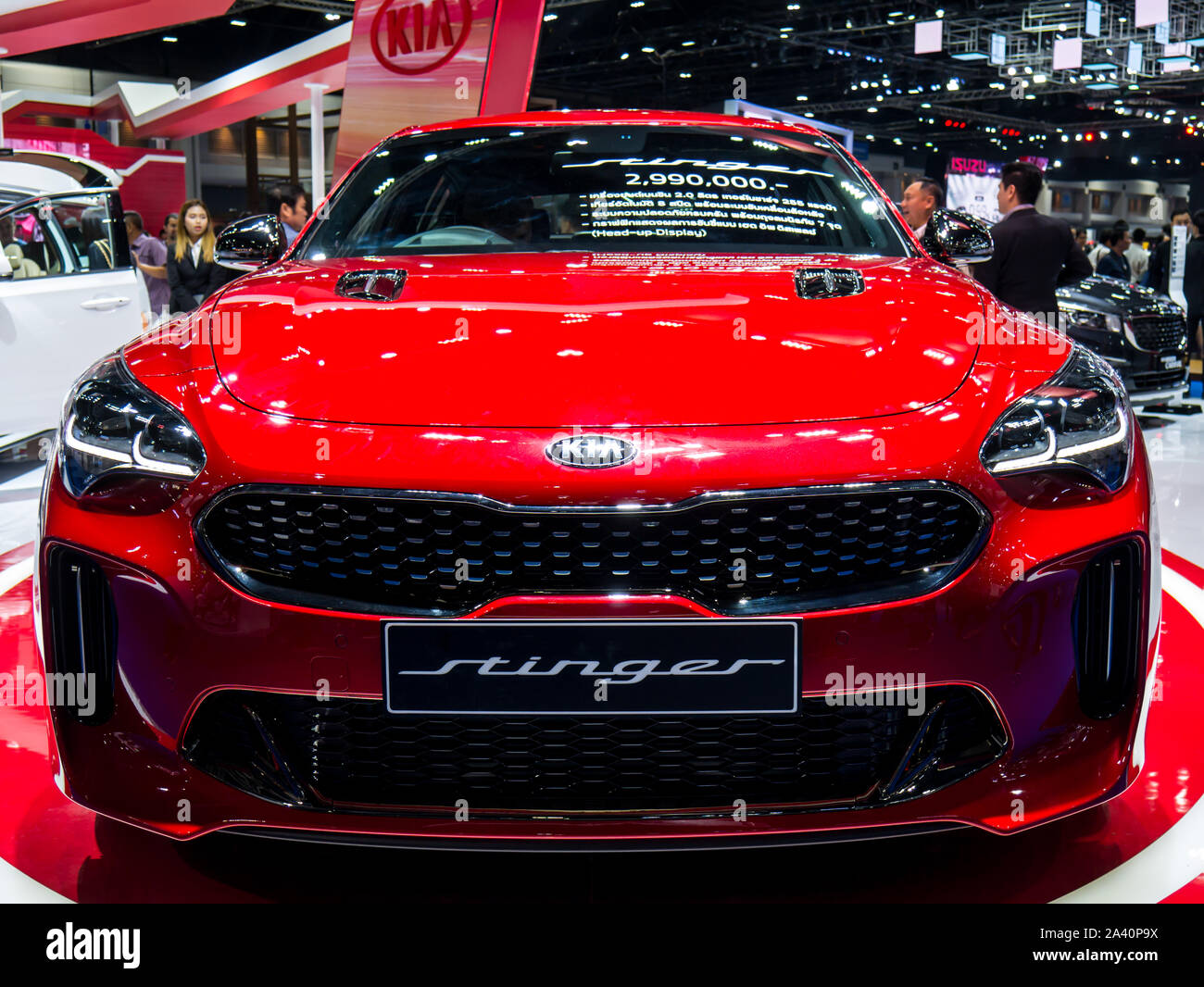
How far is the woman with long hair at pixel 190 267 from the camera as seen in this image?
6930mm

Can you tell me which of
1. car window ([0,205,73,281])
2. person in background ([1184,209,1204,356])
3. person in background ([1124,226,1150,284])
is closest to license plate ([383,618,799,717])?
car window ([0,205,73,281])

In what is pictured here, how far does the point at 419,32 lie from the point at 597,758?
5844 mm

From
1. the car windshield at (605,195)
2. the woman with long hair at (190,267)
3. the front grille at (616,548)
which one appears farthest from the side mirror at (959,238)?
the woman with long hair at (190,267)

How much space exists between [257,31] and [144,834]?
2237 centimetres

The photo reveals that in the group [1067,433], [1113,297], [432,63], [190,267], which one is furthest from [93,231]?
[1113,297]

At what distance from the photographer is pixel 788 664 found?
1384mm

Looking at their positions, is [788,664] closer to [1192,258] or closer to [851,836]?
[851,836]

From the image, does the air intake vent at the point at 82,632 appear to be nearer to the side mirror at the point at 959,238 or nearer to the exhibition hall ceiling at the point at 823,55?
the side mirror at the point at 959,238

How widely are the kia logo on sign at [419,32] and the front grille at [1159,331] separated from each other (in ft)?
13.9

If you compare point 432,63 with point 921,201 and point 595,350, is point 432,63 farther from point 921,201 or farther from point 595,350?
point 595,350

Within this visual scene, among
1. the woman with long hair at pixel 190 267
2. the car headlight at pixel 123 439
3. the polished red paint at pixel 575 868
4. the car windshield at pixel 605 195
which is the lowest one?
the polished red paint at pixel 575 868

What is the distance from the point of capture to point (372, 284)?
1898 millimetres

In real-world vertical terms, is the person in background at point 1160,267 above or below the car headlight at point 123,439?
below
